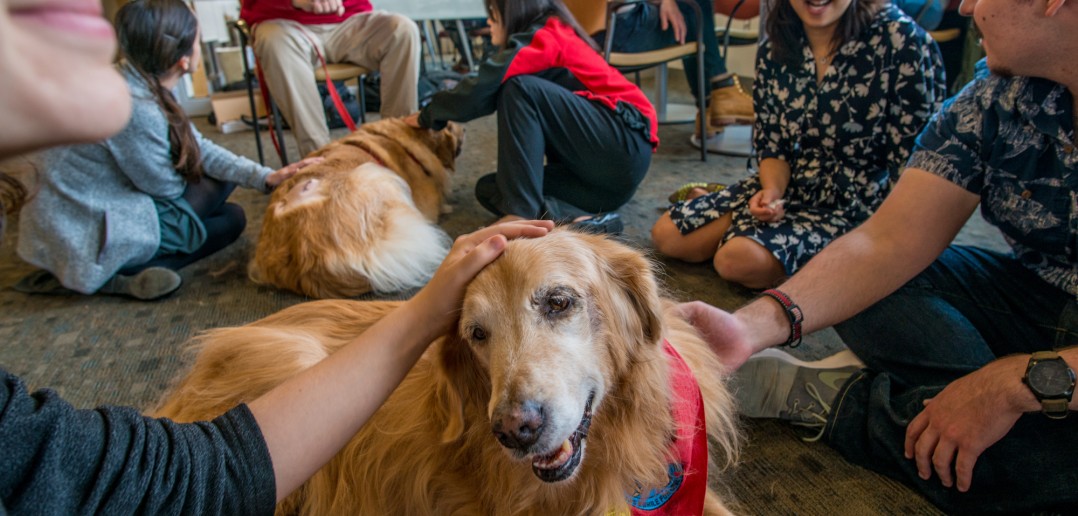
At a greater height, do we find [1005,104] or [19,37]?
[19,37]

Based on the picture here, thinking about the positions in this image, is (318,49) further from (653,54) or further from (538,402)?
(538,402)

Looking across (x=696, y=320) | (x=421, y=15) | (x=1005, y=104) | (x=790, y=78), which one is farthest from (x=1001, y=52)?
(x=421, y=15)

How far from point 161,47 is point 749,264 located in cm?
244

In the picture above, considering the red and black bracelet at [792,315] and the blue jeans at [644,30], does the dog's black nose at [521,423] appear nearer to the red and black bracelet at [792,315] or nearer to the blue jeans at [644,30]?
the red and black bracelet at [792,315]

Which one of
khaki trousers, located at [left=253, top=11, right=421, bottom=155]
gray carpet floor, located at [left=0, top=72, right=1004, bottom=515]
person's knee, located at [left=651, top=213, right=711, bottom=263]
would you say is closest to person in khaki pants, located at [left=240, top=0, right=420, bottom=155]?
khaki trousers, located at [left=253, top=11, right=421, bottom=155]

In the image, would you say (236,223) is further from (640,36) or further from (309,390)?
(640,36)

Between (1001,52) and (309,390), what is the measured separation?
1.43 metres

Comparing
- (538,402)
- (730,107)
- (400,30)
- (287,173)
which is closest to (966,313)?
(538,402)

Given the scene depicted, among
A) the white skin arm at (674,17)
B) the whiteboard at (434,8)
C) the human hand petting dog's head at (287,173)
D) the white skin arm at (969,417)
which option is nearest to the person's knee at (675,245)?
the white skin arm at (969,417)

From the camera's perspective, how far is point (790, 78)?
89.7 inches

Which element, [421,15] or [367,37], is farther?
[421,15]

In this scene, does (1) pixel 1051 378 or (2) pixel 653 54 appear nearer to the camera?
(1) pixel 1051 378

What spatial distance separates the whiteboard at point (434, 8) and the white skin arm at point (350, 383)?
4283 millimetres

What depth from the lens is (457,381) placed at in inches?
46.2
